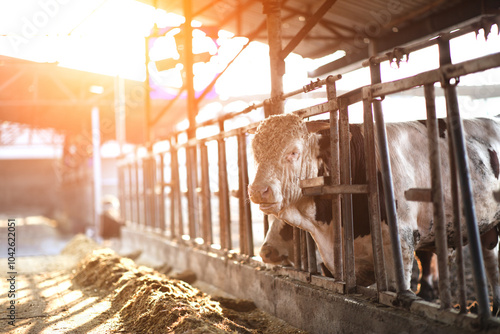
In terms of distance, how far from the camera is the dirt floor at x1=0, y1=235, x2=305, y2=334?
419cm

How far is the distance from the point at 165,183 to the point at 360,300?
5991mm

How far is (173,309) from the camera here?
165 inches

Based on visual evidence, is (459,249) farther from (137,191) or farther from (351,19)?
(137,191)

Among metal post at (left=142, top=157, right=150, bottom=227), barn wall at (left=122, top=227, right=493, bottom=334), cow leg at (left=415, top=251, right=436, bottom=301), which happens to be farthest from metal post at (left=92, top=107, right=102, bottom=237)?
cow leg at (left=415, top=251, right=436, bottom=301)

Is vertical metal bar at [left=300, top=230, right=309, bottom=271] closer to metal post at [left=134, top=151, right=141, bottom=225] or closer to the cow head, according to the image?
the cow head

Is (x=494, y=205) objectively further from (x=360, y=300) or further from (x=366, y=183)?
(x=360, y=300)

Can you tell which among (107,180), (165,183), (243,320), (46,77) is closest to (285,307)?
(243,320)

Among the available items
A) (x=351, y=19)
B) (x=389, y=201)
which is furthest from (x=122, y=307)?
(x=351, y=19)

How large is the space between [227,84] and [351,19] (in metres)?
6.85

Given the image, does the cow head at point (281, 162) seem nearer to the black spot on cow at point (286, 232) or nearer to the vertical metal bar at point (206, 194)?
the black spot on cow at point (286, 232)

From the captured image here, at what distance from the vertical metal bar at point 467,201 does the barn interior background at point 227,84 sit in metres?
0.12

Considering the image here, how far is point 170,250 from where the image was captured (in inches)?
331

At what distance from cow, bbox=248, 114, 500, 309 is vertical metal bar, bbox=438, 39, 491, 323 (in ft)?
3.10

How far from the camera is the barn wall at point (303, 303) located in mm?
3087
